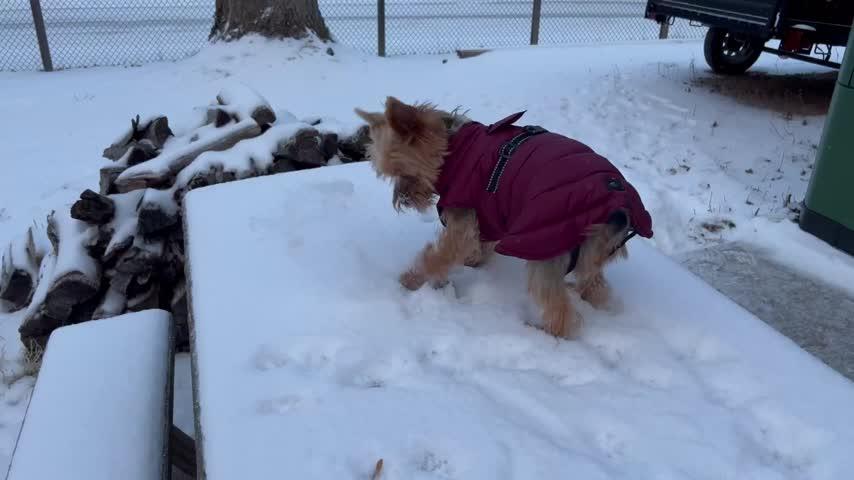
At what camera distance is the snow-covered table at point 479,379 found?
1.87 m

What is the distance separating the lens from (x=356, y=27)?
13312mm

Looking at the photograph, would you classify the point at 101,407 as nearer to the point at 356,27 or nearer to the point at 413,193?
the point at 413,193

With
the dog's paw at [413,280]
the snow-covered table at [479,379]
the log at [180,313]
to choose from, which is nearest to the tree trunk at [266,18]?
the log at [180,313]

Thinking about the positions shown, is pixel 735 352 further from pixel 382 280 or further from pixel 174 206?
pixel 174 206

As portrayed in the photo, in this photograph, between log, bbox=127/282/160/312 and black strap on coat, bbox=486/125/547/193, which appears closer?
black strap on coat, bbox=486/125/547/193

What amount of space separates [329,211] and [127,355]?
1242 mm

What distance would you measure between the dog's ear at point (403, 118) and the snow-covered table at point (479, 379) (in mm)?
675

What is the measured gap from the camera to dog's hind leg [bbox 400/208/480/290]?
2654mm

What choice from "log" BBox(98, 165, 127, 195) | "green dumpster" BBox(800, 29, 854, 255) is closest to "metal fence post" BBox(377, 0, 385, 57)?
"log" BBox(98, 165, 127, 195)

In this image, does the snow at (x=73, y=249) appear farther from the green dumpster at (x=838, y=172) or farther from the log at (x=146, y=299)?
the green dumpster at (x=838, y=172)

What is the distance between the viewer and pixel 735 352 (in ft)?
7.79

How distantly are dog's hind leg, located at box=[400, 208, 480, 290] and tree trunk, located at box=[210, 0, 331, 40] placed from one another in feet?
21.3

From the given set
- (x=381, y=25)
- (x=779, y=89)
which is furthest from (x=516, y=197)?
(x=381, y=25)

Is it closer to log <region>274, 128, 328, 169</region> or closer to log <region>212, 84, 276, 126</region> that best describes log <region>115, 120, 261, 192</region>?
log <region>212, 84, 276, 126</region>
